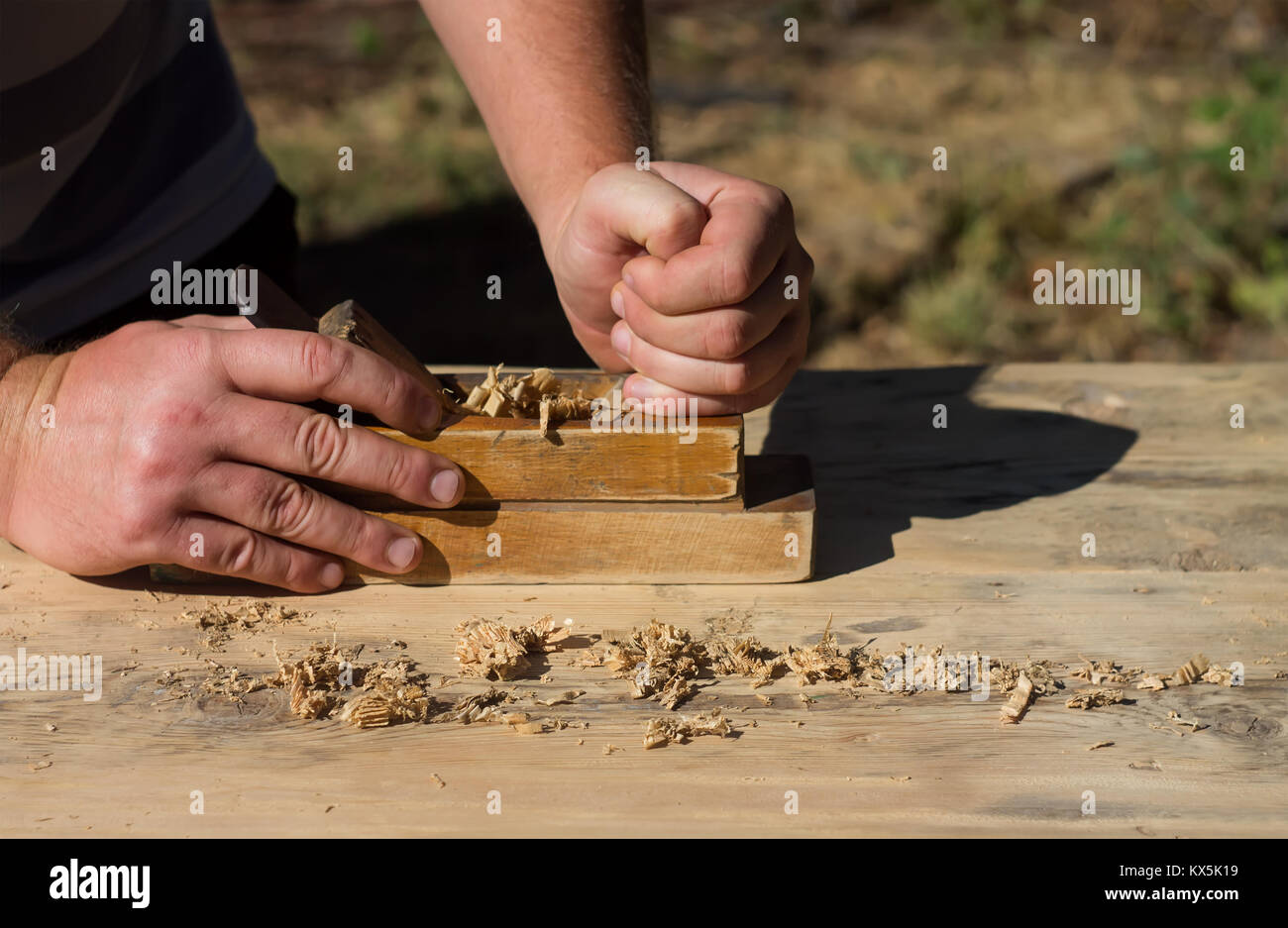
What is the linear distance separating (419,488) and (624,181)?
526 mm

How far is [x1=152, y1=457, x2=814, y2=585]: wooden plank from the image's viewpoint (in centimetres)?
169

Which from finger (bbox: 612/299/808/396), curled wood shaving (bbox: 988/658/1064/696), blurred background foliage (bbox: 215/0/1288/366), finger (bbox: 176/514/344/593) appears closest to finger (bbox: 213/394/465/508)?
finger (bbox: 176/514/344/593)

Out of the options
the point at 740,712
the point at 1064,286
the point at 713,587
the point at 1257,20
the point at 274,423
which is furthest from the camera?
the point at 1257,20

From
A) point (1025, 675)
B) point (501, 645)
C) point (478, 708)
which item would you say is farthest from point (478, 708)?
point (1025, 675)

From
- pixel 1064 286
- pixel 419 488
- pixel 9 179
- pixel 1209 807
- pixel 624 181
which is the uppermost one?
pixel 1064 286

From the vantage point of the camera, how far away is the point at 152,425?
5.08 feet

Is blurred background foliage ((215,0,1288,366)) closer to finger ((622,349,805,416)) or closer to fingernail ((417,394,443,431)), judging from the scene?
finger ((622,349,805,416))

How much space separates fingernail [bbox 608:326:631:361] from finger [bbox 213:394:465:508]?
34 centimetres

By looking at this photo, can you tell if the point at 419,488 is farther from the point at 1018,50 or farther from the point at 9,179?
the point at 1018,50

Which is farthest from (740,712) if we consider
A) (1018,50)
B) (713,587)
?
(1018,50)

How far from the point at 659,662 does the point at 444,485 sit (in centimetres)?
39

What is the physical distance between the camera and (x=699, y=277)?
1.55m

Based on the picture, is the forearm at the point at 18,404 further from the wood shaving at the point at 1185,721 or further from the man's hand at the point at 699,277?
the wood shaving at the point at 1185,721

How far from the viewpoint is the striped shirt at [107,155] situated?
202cm
